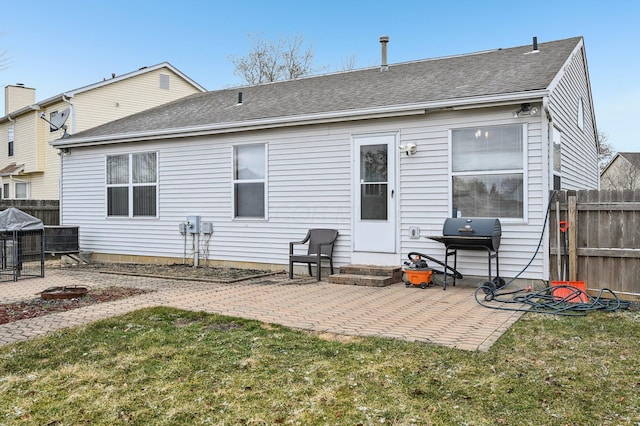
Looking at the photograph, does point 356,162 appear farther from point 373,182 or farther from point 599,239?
point 599,239

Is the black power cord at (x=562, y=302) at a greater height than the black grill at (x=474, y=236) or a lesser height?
lesser

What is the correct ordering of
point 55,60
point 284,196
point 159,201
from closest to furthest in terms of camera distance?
point 284,196 < point 159,201 < point 55,60

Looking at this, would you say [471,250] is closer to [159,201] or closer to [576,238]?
[576,238]

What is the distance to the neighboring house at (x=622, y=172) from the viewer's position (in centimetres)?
3350

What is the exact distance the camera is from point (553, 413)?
2.91m

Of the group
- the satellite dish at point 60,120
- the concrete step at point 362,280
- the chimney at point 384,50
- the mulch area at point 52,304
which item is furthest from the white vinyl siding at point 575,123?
the satellite dish at point 60,120

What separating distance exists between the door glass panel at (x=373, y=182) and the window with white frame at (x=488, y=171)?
1141 mm

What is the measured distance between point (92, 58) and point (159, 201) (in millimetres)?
11378

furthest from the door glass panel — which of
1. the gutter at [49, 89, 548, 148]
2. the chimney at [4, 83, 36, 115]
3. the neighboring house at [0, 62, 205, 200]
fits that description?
the chimney at [4, 83, 36, 115]

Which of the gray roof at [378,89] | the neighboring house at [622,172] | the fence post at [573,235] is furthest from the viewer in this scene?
the neighboring house at [622,172]

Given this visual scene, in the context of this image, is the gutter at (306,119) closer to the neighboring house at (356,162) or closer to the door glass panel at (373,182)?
the neighboring house at (356,162)

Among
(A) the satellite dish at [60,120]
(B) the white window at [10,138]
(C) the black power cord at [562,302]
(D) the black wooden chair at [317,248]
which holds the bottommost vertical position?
(C) the black power cord at [562,302]

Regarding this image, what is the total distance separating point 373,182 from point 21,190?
1839 centimetres

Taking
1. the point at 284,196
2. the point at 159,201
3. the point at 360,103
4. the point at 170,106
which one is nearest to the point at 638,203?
the point at 360,103
